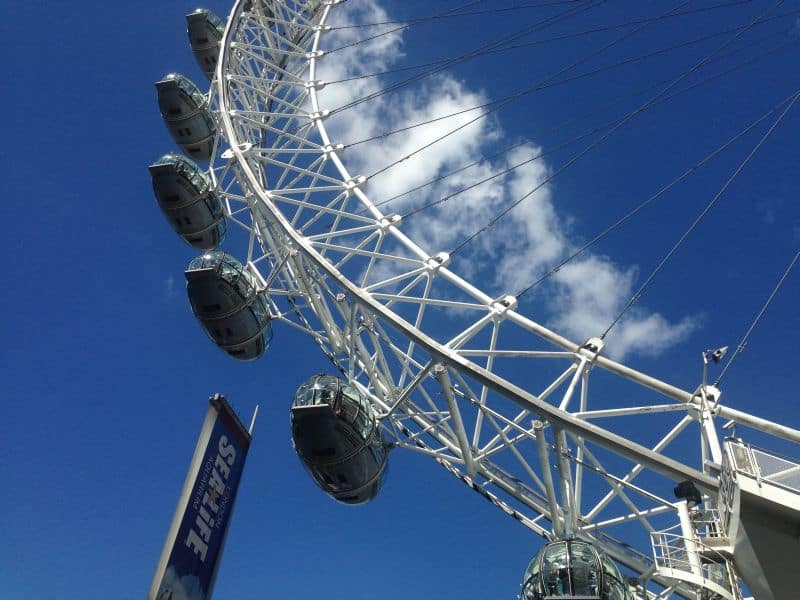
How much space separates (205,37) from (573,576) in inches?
1025

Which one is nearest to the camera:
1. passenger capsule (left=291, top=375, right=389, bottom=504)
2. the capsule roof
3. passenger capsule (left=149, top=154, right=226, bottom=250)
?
passenger capsule (left=291, top=375, right=389, bottom=504)

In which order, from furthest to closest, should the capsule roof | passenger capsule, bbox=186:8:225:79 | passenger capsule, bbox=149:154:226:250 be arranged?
passenger capsule, bbox=186:8:225:79
the capsule roof
passenger capsule, bbox=149:154:226:250

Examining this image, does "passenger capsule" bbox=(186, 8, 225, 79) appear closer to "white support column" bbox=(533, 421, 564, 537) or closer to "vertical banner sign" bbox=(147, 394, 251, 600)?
"vertical banner sign" bbox=(147, 394, 251, 600)

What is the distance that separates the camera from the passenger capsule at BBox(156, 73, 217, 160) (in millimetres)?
25547

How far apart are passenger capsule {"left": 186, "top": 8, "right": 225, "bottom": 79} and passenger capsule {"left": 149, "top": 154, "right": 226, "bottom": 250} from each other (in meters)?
8.68

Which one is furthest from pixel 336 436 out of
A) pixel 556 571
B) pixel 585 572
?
pixel 585 572

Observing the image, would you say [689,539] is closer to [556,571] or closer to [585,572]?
[585,572]

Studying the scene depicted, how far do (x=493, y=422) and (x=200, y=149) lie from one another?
16.6 meters

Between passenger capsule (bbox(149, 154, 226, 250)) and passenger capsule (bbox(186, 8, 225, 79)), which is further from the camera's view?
passenger capsule (bbox(186, 8, 225, 79))

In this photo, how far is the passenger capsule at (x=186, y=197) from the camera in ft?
72.6

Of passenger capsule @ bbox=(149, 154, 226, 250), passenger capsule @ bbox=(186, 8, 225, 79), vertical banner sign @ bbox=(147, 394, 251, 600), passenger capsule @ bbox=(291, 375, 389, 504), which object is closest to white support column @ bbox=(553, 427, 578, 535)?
passenger capsule @ bbox=(291, 375, 389, 504)

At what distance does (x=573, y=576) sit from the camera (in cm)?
1096

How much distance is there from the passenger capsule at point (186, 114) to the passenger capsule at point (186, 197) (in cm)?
340

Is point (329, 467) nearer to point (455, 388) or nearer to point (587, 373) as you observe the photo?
point (455, 388)
